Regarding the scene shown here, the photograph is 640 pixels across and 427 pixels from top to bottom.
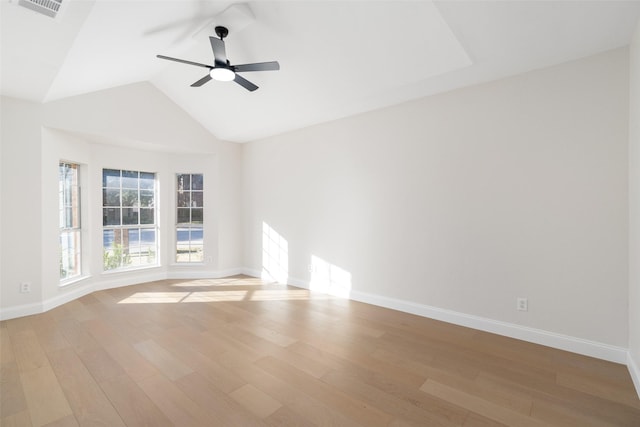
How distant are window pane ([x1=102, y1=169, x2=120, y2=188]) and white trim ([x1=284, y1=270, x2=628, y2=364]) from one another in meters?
4.62

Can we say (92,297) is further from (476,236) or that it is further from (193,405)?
(476,236)

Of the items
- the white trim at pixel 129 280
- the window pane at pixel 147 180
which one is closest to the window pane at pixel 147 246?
the white trim at pixel 129 280

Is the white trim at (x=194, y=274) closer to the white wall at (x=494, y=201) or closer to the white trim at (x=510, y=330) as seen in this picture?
the white wall at (x=494, y=201)

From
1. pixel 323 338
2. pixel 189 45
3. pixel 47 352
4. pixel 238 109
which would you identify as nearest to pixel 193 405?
pixel 323 338

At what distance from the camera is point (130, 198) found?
5.46 meters

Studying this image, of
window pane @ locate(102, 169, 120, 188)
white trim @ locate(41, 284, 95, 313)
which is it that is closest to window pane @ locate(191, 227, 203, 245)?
window pane @ locate(102, 169, 120, 188)

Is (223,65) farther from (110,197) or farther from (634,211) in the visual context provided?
(634,211)

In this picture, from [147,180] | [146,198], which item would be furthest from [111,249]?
[147,180]

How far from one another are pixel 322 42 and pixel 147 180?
4329 millimetres

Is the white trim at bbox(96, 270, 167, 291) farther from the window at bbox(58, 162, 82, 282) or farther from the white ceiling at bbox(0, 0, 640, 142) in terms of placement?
the white ceiling at bbox(0, 0, 640, 142)

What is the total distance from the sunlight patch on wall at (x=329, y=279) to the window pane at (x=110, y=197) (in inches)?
142

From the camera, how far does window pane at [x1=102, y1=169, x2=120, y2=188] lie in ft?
16.8

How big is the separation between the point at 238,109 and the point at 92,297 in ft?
11.9

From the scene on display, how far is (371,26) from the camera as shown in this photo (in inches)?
109
